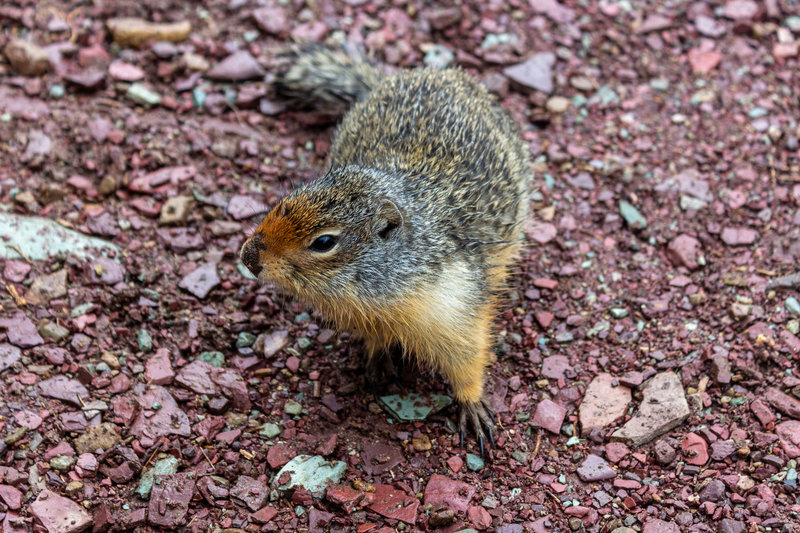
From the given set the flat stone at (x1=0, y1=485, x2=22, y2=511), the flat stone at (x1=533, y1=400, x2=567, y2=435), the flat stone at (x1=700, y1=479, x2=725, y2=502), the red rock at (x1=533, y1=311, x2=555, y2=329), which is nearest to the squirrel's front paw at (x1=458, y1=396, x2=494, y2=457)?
the flat stone at (x1=533, y1=400, x2=567, y2=435)

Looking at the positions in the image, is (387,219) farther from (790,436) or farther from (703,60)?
(703,60)

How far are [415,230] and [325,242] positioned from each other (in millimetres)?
573

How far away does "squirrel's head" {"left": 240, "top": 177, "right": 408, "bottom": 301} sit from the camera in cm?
470

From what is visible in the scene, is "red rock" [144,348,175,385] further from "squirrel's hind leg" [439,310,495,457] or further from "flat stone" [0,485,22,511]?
"squirrel's hind leg" [439,310,495,457]

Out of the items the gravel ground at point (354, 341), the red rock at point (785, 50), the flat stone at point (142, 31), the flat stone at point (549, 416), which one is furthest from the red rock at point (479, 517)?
the red rock at point (785, 50)

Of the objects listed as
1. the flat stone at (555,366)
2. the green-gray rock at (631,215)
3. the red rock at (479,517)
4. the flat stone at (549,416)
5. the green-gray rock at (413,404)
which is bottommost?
the green-gray rock at (413,404)

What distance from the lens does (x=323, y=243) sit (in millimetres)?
4754

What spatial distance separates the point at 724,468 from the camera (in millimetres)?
4750

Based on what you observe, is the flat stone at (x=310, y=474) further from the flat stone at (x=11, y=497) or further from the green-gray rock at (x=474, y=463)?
the flat stone at (x=11, y=497)

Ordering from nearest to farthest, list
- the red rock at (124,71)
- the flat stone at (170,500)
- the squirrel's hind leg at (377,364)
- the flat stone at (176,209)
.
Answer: the flat stone at (170,500)
the squirrel's hind leg at (377,364)
the flat stone at (176,209)
the red rock at (124,71)

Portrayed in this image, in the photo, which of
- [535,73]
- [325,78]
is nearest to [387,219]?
[325,78]

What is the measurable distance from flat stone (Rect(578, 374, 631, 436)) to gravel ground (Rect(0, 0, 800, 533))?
0.04 feet

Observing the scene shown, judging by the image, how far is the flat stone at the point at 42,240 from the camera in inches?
221

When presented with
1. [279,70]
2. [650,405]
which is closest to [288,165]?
[279,70]
